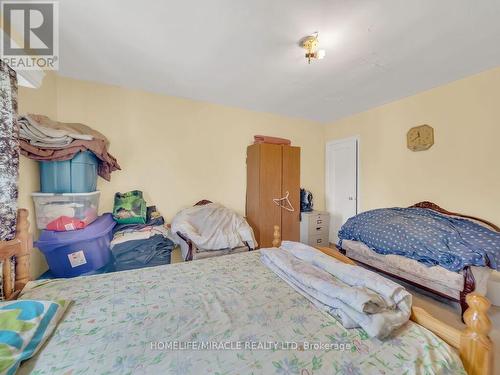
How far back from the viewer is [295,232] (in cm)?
342

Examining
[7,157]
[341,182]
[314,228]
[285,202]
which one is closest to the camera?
[7,157]

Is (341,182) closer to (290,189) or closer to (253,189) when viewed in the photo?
(290,189)

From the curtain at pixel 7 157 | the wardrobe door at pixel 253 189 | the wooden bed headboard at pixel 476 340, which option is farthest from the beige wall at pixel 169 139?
the wooden bed headboard at pixel 476 340

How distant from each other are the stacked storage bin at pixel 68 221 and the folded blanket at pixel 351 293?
1.67 m

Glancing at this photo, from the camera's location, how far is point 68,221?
6.00ft

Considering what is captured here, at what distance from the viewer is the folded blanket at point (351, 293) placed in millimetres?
896

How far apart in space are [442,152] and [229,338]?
3175 millimetres

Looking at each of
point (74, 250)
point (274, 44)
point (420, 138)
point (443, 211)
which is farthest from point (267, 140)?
point (74, 250)

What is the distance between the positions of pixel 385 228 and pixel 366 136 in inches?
66.9

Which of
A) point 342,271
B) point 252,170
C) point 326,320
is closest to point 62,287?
point 326,320

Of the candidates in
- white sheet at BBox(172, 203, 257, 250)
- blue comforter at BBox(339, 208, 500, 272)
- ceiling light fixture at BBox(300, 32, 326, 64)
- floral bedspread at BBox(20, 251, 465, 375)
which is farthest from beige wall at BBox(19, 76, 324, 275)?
blue comforter at BBox(339, 208, 500, 272)

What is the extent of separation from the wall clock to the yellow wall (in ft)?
0.18

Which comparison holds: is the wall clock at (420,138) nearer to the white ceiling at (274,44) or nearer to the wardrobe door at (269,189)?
the white ceiling at (274,44)

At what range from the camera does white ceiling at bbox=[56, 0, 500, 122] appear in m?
1.43
